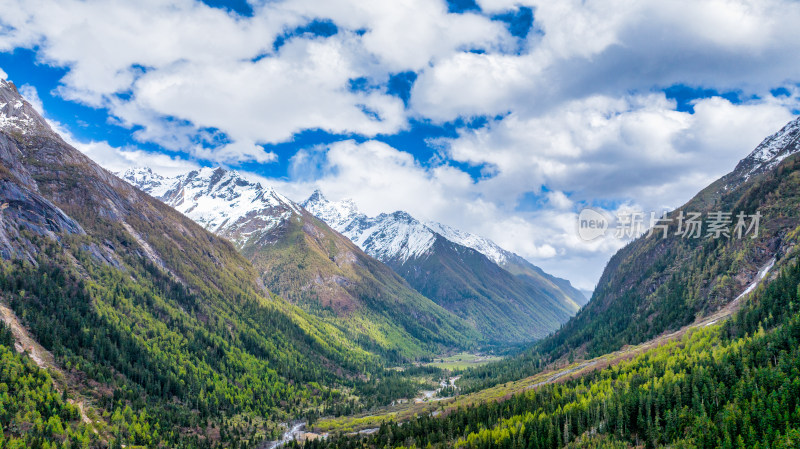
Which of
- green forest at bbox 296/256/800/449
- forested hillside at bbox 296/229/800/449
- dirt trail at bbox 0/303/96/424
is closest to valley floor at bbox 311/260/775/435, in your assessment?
forested hillside at bbox 296/229/800/449

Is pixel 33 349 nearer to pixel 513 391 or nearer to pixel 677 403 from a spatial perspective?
pixel 513 391

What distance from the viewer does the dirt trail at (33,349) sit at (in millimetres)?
125738

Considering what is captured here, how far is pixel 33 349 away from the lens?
133 meters

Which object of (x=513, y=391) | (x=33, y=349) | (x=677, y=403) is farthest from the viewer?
(x=513, y=391)

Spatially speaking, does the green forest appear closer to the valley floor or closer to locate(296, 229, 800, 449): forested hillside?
locate(296, 229, 800, 449): forested hillside

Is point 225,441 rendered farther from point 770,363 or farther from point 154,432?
point 770,363

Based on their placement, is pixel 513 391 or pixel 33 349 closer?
pixel 33 349

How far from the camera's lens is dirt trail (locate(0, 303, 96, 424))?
12574cm

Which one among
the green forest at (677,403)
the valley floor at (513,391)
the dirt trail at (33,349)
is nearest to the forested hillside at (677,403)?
the green forest at (677,403)

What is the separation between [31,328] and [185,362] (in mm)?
58789

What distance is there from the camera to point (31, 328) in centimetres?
14062

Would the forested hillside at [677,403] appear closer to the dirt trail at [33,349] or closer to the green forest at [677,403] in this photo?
the green forest at [677,403]

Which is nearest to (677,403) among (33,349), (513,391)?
(513,391)

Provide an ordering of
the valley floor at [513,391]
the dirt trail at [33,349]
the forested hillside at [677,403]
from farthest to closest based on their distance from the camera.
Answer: the valley floor at [513,391]
the dirt trail at [33,349]
the forested hillside at [677,403]
